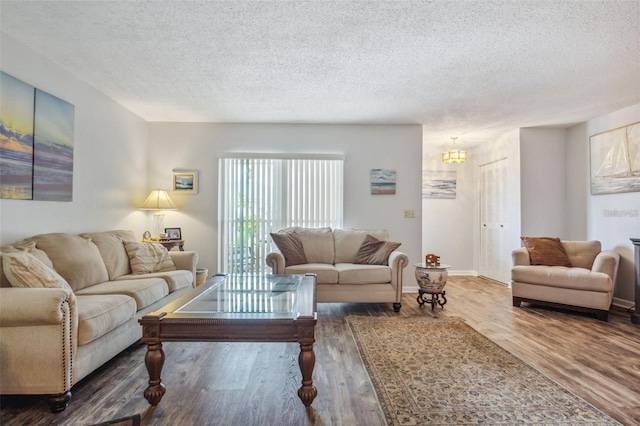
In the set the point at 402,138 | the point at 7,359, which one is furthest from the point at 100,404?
the point at 402,138

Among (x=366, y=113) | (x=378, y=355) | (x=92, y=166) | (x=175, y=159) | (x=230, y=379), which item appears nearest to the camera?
(x=230, y=379)

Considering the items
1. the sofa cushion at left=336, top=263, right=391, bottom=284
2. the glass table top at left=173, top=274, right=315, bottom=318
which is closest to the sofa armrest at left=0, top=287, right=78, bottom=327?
the glass table top at left=173, top=274, right=315, bottom=318

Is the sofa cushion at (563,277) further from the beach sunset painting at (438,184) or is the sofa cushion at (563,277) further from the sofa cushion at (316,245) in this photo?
the beach sunset painting at (438,184)

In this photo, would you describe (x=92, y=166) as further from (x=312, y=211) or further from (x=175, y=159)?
(x=312, y=211)

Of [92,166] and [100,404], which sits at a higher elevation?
[92,166]

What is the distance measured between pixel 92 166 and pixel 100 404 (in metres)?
2.62

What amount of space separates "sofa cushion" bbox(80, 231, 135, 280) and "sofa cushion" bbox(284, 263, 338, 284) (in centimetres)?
170

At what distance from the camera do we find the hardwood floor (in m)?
1.88

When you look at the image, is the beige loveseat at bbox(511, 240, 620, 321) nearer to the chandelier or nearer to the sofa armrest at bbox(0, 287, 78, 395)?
the chandelier

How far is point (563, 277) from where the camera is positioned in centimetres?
392

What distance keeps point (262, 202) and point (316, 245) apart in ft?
3.81

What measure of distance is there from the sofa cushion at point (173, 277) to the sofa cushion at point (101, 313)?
0.68 meters

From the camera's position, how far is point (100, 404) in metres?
1.99

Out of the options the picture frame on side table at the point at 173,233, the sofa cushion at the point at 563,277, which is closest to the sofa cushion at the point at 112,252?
the picture frame on side table at the point at 173,233
